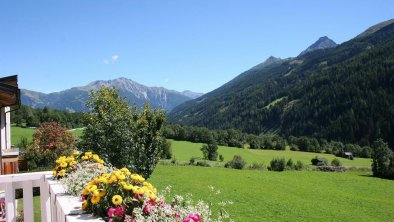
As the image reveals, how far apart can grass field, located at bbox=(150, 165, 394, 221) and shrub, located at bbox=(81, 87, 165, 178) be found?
6.02 meters

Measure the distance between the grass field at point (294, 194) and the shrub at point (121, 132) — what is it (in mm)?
6021

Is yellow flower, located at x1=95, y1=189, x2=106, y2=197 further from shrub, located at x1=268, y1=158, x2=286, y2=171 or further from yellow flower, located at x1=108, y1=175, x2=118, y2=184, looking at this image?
shrub, located at x1=268, y1=158, x2=286, y2=171

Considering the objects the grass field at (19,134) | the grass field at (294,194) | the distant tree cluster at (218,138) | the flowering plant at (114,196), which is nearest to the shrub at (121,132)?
the grass field at (294,194)

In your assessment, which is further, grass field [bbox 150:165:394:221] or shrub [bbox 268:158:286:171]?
shrub [bbox 268:158:286:171]


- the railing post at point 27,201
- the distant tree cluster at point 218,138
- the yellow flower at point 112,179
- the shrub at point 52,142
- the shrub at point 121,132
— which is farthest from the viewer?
the distant tree cluster at point 218,138

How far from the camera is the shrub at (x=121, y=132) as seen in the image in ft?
52.7

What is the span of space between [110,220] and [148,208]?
0.28 meters

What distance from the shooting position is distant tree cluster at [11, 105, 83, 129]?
6381 cm

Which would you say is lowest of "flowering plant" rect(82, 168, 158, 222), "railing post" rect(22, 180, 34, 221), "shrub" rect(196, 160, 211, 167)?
"shrub" rect(196, 160, 211, 167)

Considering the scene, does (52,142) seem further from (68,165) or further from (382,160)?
(382,160)

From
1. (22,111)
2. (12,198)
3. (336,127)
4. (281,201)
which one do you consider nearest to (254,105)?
(336,127)

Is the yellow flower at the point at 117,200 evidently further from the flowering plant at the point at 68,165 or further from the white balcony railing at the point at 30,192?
the flowering plant at the point at 68,165

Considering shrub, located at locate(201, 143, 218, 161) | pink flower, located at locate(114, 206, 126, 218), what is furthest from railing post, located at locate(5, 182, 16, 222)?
shrub, located at locate(201, 143, 218, 161)

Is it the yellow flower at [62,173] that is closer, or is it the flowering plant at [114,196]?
the flowering plant at [114,196]
